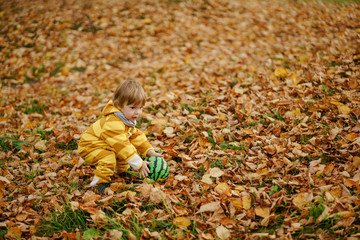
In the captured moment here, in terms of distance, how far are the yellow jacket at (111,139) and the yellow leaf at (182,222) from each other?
0.74 meters

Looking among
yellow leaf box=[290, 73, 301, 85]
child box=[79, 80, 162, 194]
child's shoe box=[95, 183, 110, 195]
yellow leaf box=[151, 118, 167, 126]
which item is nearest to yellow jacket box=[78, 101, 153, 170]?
child box=[79, 80, 162, 194]

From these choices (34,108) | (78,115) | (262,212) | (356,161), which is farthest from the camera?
(34,108)

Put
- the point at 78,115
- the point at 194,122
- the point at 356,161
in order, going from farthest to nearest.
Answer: the point at 78,115 < the point at 194,122 < the point at 356,161

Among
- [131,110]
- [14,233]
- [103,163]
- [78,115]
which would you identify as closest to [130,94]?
[131,110]

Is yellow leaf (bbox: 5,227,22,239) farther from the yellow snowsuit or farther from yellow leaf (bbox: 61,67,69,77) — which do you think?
yellow leaf (bbox: 61,67,69,77)

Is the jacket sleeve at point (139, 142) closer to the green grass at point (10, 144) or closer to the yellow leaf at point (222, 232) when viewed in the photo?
the yellow leaf at point (222, 232)

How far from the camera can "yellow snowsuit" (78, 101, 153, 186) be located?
2.80 metres

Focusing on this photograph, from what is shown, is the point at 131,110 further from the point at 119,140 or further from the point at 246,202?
the point at 246,202

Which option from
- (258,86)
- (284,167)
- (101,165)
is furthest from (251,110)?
(101,165)

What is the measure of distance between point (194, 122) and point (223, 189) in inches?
54.6

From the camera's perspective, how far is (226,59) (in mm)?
6168

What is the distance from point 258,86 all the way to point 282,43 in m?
2.95

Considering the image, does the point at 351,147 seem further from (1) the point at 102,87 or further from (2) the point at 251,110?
(1) the point at 102,87

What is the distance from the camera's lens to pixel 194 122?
386 centimetres
